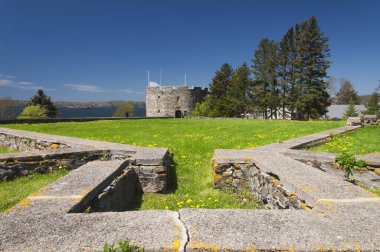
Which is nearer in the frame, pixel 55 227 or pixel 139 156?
pixel 55 227

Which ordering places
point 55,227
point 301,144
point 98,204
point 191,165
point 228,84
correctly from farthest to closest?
1. point 228,84
2. point 301,144
3. point 191,165
4. point 98,204
5. point 55,227

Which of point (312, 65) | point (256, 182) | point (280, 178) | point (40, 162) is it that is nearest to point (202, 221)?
point (280, 178)

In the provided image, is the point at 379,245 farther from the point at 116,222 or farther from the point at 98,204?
the point at 98,204

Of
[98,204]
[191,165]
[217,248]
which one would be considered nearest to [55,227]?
[98,204]

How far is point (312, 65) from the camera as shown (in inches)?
1326

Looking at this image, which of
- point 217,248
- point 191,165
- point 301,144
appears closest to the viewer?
point 217,248

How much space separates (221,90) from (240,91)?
15.6ft

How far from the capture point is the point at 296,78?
34.6 m

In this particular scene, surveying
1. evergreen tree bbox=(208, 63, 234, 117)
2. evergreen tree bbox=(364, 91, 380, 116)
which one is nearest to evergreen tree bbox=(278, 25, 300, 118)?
evergreen tree bbox=(208, 63, 234, 117)

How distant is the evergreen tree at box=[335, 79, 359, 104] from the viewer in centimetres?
6631

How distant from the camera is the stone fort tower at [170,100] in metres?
42.9

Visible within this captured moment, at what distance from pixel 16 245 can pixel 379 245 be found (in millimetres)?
2764

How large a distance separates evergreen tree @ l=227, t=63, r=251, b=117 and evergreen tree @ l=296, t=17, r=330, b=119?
8.91m

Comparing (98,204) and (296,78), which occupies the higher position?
(296,78)
